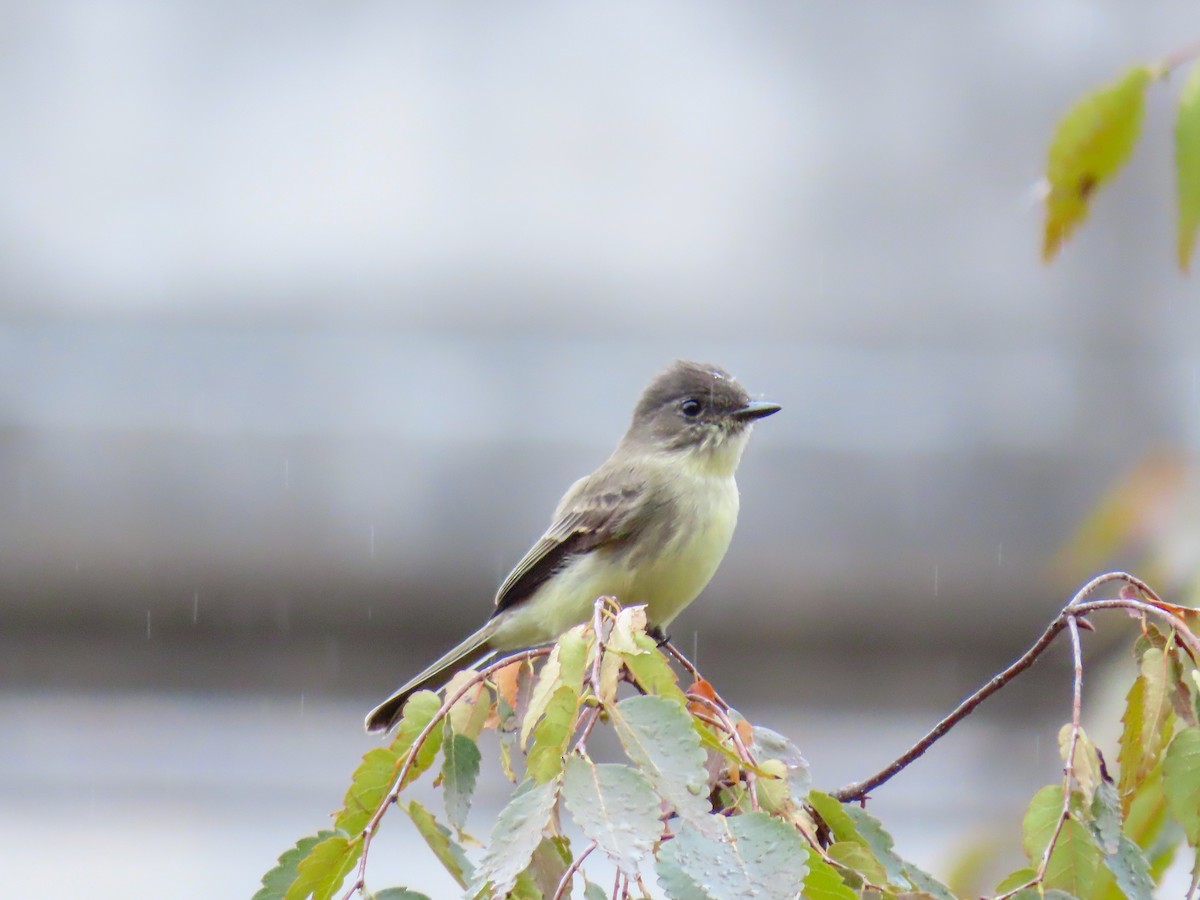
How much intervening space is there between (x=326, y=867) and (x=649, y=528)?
1.81 meters

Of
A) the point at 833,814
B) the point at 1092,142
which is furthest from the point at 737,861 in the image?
the point at 1092,142

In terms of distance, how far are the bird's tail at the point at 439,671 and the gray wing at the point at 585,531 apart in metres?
0.10

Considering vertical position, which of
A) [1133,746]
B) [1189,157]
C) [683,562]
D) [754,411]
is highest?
[1189,157]

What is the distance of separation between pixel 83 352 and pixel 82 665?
188 centimetres

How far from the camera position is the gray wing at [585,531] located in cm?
321

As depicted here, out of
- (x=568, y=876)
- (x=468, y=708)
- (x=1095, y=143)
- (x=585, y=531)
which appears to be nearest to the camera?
(x=568, y=876)

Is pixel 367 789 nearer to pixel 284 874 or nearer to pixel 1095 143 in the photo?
pixel 284 874

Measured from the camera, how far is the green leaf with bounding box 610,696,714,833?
1.27m

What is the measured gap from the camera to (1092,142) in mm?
1926

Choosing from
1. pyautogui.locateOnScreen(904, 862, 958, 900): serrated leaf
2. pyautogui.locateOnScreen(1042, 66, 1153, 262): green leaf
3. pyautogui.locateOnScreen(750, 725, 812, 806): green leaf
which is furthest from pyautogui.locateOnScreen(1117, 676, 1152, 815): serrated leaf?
pyautogui.locateOnScreen(1042, 66, 1153, 262): green leaf

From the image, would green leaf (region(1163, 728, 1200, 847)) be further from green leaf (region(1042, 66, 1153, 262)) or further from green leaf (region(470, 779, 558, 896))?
green leaf (region(1042, 66, 1153, 262))

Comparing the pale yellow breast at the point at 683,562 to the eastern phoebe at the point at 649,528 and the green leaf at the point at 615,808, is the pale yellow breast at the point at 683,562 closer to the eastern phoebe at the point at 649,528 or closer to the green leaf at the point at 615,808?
the eastern phoebe at the point at 649,528

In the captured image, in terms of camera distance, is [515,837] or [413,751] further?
[413,751]

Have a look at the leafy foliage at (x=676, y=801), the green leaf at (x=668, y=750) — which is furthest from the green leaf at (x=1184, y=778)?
the green leaf at (x=668, y=750)
